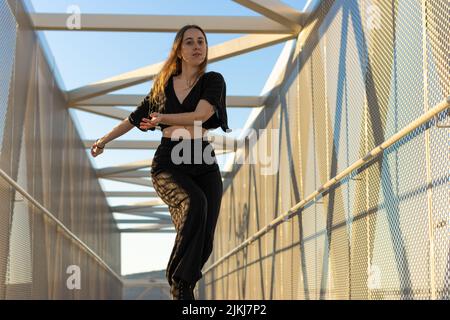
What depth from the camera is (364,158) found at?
5902 millimetres

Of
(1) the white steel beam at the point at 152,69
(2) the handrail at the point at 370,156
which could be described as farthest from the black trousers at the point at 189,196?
(1) the white steel beam at the point at 152,69

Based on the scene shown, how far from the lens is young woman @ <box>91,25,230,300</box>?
13.0 feet

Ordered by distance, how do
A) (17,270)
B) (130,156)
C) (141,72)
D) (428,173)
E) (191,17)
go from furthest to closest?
(130,156), (141,72), (191,17), (17,270), (428,173)

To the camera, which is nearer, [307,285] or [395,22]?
[395,22]

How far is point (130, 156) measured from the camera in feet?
62.4

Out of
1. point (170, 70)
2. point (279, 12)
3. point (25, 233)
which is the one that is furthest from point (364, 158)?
point (25, 233)

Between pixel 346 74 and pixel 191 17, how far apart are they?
119 inches

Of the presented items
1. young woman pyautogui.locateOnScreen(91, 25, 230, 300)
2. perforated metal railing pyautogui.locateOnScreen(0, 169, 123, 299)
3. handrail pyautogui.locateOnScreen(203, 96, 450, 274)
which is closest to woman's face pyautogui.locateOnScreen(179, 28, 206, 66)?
young woman pyautogui.locateOnScreen(91, 25, 230, 300)

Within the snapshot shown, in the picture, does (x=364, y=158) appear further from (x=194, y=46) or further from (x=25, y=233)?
(x=25, y=233)

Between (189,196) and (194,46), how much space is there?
2.42 ft

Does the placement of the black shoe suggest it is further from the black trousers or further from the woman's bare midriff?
the woman's bare midriff
